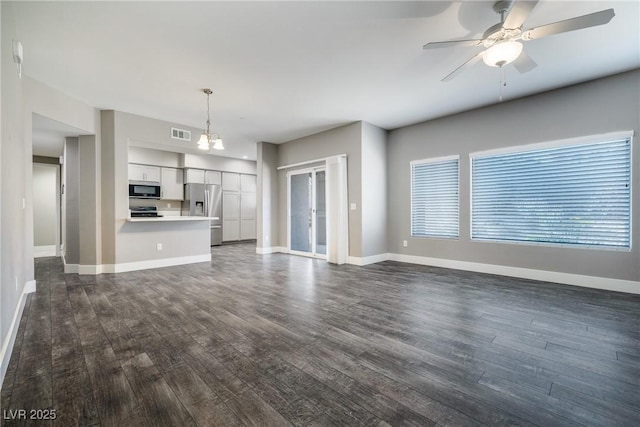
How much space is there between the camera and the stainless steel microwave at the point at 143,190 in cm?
728

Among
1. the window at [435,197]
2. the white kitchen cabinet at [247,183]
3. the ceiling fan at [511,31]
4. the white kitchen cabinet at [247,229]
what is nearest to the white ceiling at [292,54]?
the ceiling fan at [511,31]

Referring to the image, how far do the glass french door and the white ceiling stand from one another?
203 centimetres

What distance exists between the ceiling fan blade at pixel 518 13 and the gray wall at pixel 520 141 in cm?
265

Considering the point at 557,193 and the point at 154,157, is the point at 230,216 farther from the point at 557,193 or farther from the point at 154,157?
the point at 557,193

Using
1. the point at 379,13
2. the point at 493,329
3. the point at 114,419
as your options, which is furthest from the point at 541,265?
the point at 114,419

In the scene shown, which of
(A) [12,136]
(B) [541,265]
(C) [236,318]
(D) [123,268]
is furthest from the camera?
(D) [123,268]

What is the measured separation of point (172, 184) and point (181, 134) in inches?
118

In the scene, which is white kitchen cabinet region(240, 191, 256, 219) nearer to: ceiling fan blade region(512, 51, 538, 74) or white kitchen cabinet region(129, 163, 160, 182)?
white kitchen cabinet region(129, 163, 160, 182)

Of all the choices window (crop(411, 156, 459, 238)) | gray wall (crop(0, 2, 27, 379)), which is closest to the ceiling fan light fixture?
window (crop(411, 156, 459, 238))

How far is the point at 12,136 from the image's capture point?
241 centimetres

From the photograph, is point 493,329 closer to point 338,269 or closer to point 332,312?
point 332,312

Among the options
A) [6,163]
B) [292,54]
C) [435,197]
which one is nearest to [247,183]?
[435,197]

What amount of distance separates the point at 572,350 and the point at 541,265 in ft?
8.25

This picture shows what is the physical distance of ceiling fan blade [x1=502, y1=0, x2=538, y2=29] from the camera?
1904mm
